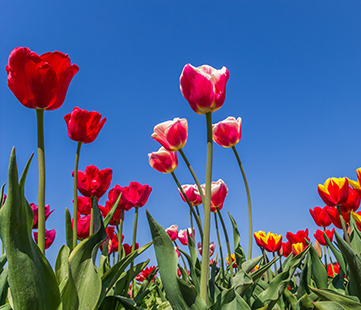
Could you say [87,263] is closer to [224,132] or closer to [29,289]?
[29,289]

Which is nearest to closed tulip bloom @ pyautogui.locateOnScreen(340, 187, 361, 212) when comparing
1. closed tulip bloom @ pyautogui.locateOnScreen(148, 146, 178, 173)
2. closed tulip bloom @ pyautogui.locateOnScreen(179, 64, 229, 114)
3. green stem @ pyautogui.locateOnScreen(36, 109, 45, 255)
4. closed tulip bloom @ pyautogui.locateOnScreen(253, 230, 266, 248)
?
closed tulip bloom @ pyautogui.locateOnScreen(253, 230, 266, 248)

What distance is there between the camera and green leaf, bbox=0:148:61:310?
0.82 m

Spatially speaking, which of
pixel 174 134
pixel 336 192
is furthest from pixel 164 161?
pixel 336 192

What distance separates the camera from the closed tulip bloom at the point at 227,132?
220 cm

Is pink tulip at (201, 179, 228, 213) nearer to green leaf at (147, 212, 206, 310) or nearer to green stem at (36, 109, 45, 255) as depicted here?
green leaf at (147, 212, 206, 310)

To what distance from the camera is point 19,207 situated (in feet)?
2.74

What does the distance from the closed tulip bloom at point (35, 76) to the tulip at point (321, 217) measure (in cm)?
278

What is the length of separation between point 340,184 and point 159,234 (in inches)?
67.9

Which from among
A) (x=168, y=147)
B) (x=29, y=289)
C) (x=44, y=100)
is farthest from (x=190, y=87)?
(x=29, y=289)

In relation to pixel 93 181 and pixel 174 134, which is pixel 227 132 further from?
pixel 93 181

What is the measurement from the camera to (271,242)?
2.94 metres

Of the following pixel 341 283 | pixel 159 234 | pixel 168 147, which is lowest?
pixel 341 283

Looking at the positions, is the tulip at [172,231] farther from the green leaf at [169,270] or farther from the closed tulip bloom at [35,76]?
the closed tulip bloom at [35,76]

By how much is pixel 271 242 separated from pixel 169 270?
2.09 m
